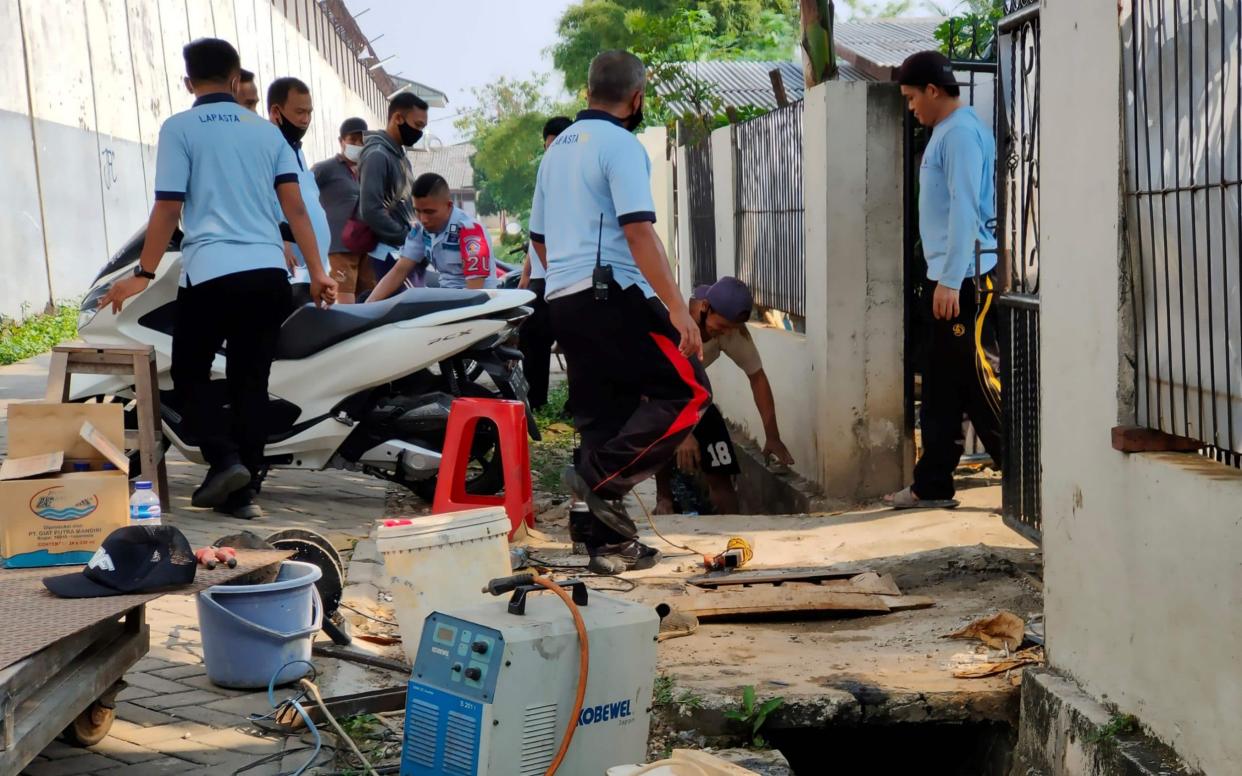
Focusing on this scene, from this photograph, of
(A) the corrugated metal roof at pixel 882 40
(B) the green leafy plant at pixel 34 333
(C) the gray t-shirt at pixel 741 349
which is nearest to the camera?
(C) the gray t-shirt at pixel 741 349

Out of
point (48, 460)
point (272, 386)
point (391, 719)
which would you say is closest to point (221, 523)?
point (272, 386)

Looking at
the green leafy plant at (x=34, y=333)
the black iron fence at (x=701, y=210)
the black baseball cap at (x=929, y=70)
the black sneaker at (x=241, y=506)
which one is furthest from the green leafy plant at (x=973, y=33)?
the green leafy plant at (x=34, y=333)

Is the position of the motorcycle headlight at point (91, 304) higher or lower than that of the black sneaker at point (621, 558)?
higher

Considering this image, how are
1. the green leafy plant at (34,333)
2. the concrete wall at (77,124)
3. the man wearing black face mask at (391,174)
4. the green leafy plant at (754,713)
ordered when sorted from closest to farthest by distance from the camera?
the green leafy plant at (754,713) < the man wearing black face mask at (391,174) < the green leafy plant at (34,333) < the concrete wall at (77,124)

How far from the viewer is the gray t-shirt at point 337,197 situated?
8.67 metres

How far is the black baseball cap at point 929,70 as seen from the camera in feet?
19.1

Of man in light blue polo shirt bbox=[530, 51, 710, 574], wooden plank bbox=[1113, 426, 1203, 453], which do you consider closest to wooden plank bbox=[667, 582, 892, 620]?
man in light blue polo shirt bbox=[530, 51, 710, 574]

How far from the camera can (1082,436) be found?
137 inches

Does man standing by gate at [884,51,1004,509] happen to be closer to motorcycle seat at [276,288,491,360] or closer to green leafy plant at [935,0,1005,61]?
green leafy plant at [935,0,1005,61]

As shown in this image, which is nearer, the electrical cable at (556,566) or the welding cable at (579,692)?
the welding cable at (579,692)

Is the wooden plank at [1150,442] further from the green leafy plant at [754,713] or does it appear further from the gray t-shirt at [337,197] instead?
the gray t-shirt at [337,197]

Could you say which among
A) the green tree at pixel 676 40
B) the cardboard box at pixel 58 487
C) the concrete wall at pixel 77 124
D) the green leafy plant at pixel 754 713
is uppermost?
the green tree at pixel 676 40

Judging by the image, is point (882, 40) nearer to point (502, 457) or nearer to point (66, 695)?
point (502, 457)

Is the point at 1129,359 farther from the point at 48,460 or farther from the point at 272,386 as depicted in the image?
the point at 272,386
